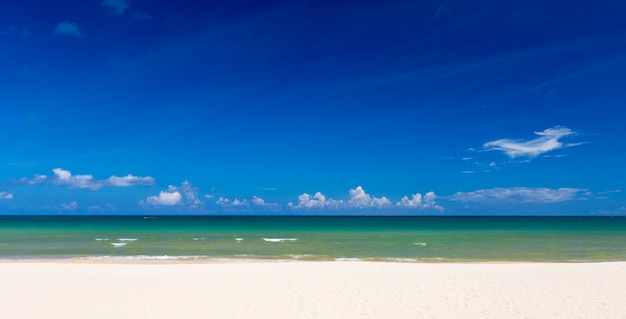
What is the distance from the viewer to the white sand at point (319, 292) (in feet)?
40.0

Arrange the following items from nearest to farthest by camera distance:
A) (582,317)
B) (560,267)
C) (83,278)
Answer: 1. (582,317)
2. (83,278)
3. (560,267)

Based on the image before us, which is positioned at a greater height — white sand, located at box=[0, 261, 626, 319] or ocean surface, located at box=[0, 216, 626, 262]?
white sand, located at box=[0, 261, 626, 319]

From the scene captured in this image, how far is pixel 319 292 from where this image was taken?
48.6 ft

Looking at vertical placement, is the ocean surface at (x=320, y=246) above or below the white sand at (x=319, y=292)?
below

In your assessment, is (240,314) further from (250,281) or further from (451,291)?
(451,291)

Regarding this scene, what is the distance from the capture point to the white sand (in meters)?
12.2

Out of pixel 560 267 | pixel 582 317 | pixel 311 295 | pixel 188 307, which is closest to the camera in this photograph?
pixel 582 317

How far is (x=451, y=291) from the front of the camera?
1481cm

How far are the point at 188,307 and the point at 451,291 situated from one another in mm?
7952

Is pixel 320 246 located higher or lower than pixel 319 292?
lower

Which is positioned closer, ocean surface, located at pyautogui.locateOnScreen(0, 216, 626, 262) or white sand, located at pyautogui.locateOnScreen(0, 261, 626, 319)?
white sand, located at pyautogui.locateOnScreen(0, 261, 626, 319)

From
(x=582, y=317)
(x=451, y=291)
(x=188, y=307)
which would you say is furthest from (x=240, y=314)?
(x=582, y=317)

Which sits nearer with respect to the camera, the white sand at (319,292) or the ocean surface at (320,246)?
the white sand at (319,292)

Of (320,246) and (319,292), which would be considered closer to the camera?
(319,292)
